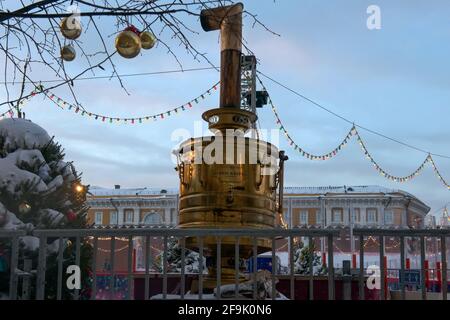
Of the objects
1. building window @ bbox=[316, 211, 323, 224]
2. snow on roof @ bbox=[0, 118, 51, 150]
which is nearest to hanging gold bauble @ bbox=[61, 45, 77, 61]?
snow on roof @ bbox=[0, 118, 51, 150]

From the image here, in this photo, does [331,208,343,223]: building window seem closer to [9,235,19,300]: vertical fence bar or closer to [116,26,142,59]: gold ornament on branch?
[116,26,142,59]: gold ornament on branch

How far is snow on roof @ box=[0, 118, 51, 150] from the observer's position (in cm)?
734

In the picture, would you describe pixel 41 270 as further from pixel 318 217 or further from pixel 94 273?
pixel 318 217

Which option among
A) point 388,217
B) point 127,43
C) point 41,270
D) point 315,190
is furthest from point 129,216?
point 127,43

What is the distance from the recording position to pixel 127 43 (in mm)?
4918

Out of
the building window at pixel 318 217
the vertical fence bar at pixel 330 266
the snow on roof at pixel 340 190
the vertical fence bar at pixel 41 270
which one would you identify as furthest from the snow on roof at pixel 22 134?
the snow on roof at pixel 340 190

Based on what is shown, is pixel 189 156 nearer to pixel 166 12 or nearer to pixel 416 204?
pixel 166 12

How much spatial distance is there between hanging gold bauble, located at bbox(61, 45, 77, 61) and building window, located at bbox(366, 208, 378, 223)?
2027 inches

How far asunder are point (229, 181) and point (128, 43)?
3462 mm

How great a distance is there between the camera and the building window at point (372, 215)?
178 feet

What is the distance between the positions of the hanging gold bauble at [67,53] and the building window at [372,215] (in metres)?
51.5

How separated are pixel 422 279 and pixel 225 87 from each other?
5175 mm

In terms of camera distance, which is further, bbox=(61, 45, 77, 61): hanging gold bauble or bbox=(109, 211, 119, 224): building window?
bbox=(109, 211, 119, 224): building window

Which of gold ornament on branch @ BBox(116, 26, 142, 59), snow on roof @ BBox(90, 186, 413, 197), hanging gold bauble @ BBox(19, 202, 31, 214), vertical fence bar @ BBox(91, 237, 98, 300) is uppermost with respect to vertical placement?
snow on roof @ BBox(90, 186, 413, 197)
